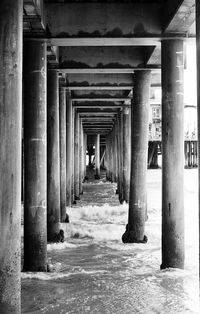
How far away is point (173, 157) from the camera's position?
6855 mm

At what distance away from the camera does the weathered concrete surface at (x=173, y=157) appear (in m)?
6.81

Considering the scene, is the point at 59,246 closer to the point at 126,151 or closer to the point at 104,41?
the point at 104,41

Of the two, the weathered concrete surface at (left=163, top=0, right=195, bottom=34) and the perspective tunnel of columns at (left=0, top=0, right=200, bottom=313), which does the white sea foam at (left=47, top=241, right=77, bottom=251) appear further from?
the weathered concrete surface at (left=163, top=0, right=195, bottom=34)

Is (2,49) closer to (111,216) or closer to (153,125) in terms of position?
(111,216)

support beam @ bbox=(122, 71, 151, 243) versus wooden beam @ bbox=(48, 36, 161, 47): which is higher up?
wooden beam @ bbox=(48, 36, 161, 47)

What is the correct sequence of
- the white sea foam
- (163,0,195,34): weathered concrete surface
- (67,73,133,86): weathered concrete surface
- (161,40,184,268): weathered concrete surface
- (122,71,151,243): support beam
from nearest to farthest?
(163,0,195,34): weathered concrete surface < (161,40,184,268): weathered concrete surface < the white sea foam < (122,71,151,243): support beam < (67,73,133,86): weathered concrete surface

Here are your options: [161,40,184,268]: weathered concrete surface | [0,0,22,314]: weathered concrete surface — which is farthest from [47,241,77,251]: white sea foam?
[0,0,22,314]: weathered concrete surface

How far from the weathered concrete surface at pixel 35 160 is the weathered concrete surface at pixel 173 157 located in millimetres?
2023

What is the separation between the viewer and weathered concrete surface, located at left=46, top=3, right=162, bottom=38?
698 cm

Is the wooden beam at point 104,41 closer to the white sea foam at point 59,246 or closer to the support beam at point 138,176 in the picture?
the support beam at point 138,176

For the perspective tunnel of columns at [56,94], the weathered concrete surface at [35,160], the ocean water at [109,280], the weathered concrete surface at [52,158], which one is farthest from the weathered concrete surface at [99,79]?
the weathered concrete surface at [35,160]

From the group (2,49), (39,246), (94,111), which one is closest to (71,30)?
(2,49)

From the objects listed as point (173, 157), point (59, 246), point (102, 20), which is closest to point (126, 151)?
point (59, 246)

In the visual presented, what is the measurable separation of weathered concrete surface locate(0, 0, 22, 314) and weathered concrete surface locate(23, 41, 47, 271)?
266cm
